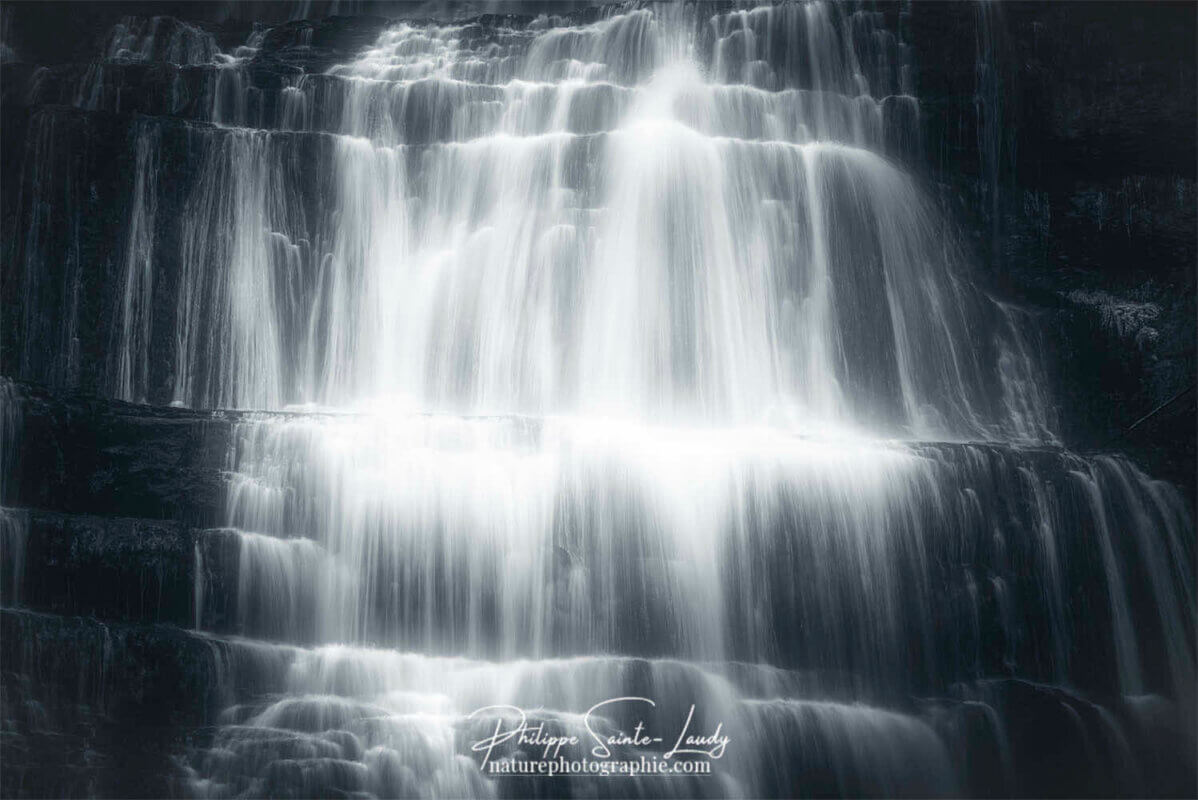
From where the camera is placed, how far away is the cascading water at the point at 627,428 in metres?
11.6

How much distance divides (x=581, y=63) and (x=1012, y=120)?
6.26 metres

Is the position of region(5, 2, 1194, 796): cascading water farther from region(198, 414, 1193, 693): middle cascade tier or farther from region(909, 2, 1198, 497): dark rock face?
region(909, 2, 1198, 497): dark rock face

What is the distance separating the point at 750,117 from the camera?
15477 millimetres

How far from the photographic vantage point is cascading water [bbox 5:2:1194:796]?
1163cm

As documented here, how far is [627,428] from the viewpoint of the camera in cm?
1320

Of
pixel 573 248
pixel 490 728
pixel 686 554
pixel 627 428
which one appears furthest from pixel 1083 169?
pixel 490 728

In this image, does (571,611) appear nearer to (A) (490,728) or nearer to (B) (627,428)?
(A) (490,728)

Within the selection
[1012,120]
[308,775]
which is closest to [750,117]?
[1012,120]

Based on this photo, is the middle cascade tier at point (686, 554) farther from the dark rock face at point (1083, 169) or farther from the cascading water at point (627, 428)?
the dark rock face at point (1083, 169)

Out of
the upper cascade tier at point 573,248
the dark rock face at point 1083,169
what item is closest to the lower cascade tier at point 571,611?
the upper cascade tier at point 573,248

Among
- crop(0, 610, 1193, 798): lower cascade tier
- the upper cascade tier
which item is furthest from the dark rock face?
crop(0, 610, 1193, 798): lower cascade tier

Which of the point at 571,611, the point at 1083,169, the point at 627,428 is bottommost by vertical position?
the point at 571,611

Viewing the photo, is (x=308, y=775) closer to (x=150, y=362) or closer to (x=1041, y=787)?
(x=150, y=362)

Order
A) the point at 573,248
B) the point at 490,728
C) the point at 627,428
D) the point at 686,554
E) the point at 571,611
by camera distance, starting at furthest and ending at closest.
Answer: the point at 573,248 < the point at 627,428 < the point at 686,554 < the point at 571,611 < the point at 490,728
